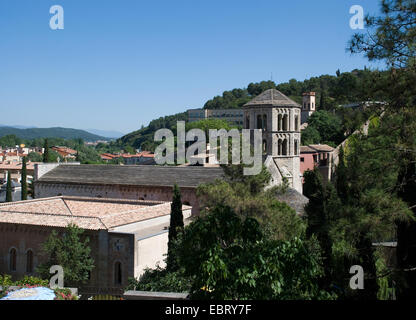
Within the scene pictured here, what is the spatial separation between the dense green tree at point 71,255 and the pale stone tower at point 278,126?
16900 mm

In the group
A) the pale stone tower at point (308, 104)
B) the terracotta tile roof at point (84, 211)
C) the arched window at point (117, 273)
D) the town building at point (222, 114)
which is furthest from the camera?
the town building at point (222, 114)

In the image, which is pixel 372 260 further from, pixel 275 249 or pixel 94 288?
pixel 94 288

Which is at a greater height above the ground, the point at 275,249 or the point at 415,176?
the point at 415,176

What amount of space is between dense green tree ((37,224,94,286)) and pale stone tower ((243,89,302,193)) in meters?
16.9

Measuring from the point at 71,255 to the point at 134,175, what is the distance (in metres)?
11.8

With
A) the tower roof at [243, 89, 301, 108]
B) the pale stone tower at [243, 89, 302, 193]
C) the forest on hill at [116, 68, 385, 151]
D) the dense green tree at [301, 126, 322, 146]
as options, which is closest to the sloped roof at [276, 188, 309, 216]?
the pale stone tower at [243, 89, 302, 193]

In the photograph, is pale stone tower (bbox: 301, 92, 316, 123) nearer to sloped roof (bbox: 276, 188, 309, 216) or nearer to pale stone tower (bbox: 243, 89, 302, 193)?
pale stone tower (bbox: 243, 89, 302, 193)

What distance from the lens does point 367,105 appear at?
10984 mm

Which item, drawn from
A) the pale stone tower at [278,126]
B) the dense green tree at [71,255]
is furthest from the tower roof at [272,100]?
the dense green tree at [71,255]

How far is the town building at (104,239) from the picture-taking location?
21297 millimetres

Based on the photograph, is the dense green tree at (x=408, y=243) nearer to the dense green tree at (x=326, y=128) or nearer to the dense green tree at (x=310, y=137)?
the dense green tree at (x=310, y=137)
